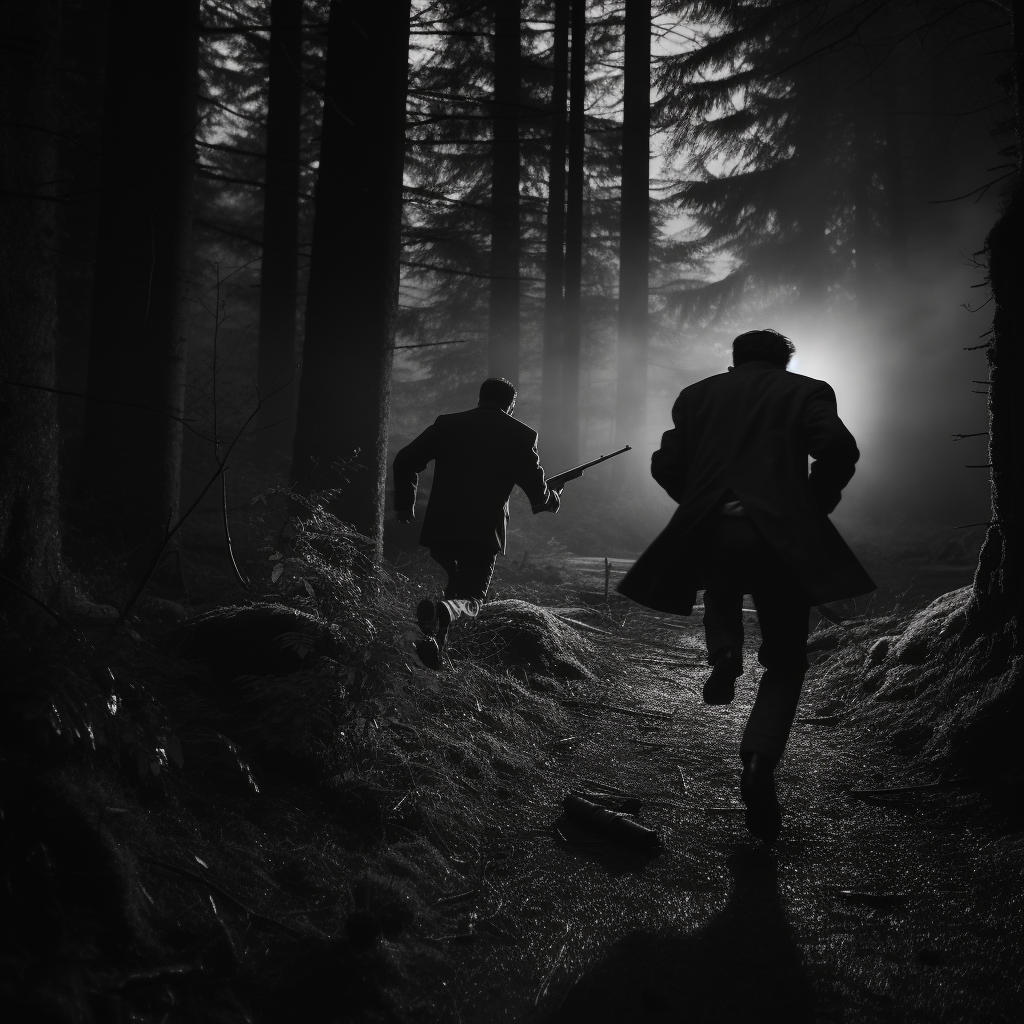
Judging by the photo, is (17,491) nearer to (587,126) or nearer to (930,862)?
(930,862)

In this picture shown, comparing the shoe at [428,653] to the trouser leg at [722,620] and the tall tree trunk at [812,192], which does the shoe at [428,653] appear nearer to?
the trouser leg at [722,620]

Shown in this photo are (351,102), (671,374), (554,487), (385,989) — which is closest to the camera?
(385,989)

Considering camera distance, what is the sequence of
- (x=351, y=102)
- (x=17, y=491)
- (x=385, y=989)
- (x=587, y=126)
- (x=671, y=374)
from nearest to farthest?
(x=385, y=989), (x=17, y=491), (x=351, y=102), (x=587, y=126), (x=671, y=374)

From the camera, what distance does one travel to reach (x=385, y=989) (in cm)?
206

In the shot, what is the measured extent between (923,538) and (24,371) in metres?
15.8

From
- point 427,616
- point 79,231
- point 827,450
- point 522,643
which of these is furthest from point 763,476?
point 79,231

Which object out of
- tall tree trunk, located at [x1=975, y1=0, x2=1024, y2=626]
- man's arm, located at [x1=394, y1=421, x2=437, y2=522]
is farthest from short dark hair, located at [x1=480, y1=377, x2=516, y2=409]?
tall tree trunk, located at [x1=975, y1=0, x2=1024, y2=626]

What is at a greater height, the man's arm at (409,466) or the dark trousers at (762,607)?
the man's arm at (409,466)

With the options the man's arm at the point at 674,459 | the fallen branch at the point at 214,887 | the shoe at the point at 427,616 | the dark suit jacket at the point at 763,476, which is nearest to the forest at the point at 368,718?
the fallen branch at the point at 214,887

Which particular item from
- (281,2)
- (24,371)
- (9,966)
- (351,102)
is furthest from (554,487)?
(281,2)

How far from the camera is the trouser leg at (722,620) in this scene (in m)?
3.42

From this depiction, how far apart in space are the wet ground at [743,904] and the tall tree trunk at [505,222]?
51.5ft

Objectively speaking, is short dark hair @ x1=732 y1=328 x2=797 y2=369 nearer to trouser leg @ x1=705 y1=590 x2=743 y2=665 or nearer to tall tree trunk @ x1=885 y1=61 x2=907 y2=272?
trouser leg @ x1=705 y1=590 x2=743 y2=665

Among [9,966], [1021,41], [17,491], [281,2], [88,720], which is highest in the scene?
[281,2]
